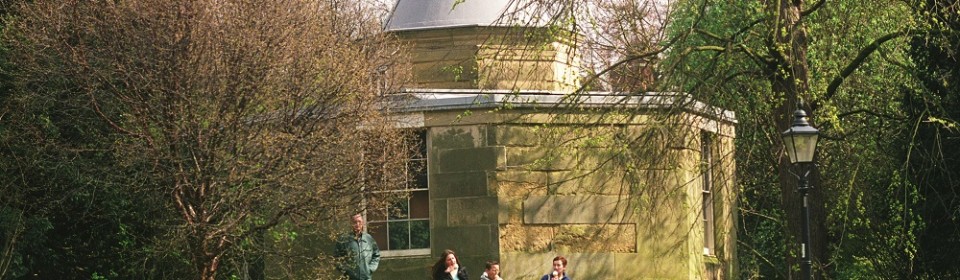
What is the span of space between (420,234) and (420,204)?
366 millimetres

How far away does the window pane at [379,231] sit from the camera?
21.0 m

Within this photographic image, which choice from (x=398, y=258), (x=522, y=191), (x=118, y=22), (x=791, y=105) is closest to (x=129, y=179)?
(x=118, y=22)

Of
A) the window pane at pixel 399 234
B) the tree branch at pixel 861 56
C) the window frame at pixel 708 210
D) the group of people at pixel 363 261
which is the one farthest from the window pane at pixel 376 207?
the tree branch at pixel 861 56

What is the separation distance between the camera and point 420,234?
2080 centimetres

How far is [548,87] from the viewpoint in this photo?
24.1m

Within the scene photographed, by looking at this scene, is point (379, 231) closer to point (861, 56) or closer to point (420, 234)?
point (420, 234)

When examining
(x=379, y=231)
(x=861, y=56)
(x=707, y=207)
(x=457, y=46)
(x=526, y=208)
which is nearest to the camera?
(x=861, y=56)

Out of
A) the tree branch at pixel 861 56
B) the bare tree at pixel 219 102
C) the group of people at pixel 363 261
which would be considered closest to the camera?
the tree branch at pixel 861 56

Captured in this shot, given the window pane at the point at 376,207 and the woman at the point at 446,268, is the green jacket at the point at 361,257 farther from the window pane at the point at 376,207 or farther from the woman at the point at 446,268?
the window pane at the point at 376,207

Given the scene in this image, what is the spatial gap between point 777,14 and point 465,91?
6942mm

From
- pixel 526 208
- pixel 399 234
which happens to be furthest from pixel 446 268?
pixel 399 234

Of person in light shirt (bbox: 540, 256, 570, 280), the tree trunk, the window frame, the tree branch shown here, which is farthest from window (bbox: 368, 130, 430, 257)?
the tree branch

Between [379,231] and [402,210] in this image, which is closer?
[402,210]

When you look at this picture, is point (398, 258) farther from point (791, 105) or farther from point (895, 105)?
point (895, 105)
